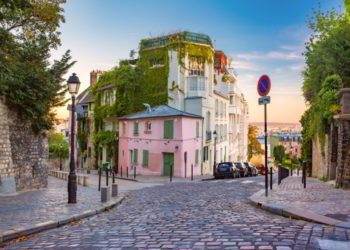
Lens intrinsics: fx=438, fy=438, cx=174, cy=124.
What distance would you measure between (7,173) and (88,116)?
3901 cm

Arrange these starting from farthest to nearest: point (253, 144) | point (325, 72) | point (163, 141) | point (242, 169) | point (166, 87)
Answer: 1. point (253, 144)
2. point (166, 87)
3. point (163, 141)
4. point (242, 169)
5. point (325, 72)

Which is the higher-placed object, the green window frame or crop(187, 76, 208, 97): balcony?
crop(187, 76, 208, 97): balcony

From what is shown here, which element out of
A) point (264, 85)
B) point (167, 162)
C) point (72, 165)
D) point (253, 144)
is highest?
point (264, 85)

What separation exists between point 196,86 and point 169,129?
23.6 ft

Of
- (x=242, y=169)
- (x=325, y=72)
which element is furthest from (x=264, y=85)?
(x=242, y=169)

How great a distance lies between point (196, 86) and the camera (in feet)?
143

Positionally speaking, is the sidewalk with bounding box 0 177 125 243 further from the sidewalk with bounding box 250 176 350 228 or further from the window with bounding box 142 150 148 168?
the window with bounding box 142 150 148 168

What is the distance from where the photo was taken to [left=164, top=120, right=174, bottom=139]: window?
38.0 metres

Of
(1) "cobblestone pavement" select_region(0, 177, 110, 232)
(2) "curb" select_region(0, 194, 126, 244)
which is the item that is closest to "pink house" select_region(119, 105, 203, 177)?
(1) "cobblestone pavement" select_region(0, 177, 110, 232)

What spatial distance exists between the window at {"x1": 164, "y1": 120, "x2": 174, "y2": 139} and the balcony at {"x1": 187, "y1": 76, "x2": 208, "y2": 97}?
6293mm

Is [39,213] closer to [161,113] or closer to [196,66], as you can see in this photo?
[161,113]

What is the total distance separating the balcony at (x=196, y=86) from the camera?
43281mm

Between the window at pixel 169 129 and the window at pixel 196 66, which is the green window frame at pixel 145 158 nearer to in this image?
the window at pixel 169 129

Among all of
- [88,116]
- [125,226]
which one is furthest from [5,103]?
[88,116]
